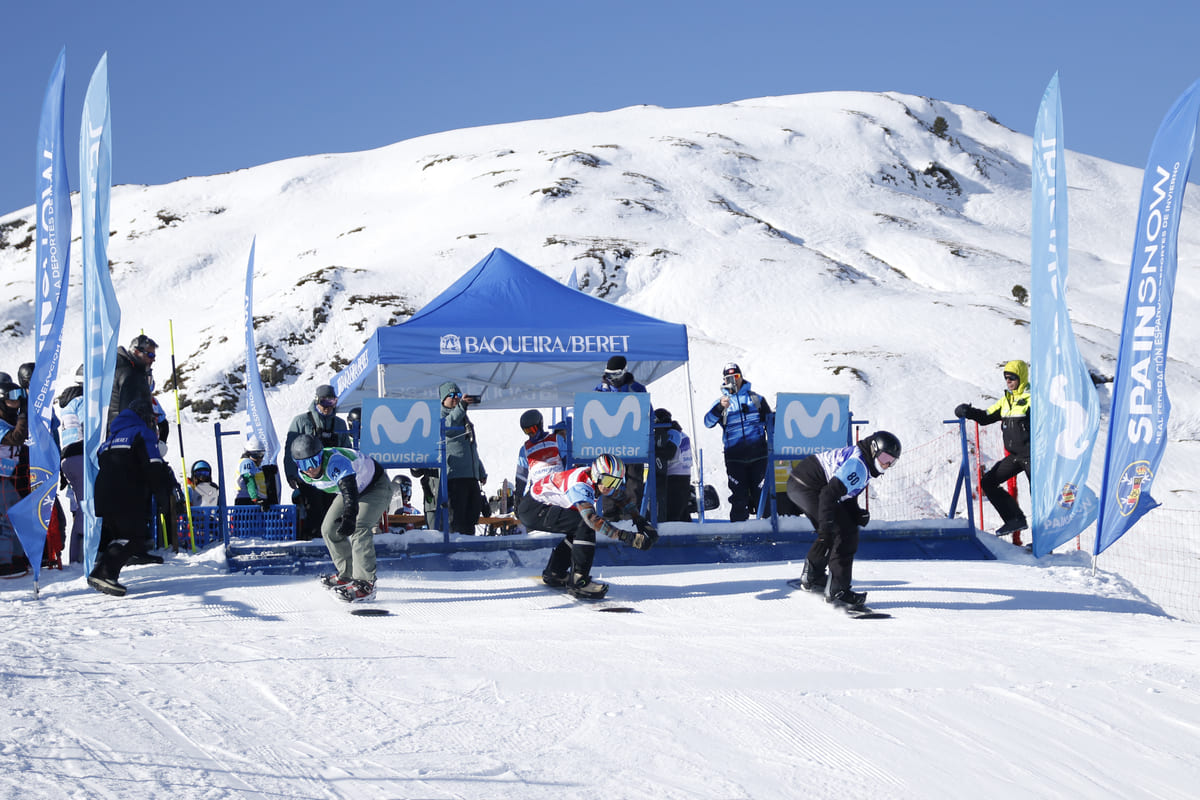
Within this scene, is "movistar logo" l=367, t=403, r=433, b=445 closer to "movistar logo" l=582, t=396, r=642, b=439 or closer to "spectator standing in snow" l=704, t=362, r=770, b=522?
"movistar logo" l=582, t=396, r=642, b=439

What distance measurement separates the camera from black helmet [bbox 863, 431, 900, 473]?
7.07 meters

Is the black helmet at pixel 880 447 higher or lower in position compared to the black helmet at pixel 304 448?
lower

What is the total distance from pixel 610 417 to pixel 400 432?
69.4 inches

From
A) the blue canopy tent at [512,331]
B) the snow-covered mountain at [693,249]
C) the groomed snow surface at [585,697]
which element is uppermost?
the snow-covered mountain at [693,249]

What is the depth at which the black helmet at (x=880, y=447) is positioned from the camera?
23.2 ft

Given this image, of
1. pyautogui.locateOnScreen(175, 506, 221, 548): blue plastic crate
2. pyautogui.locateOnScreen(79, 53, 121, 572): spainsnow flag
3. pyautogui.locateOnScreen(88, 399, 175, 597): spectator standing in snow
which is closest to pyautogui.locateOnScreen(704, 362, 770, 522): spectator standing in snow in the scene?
pyautogui.locateOnScreen(175, 506, 221, 548): blue plastic crate

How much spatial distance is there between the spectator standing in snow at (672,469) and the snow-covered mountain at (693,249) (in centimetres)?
1129

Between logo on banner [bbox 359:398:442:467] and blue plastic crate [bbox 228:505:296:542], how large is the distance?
1094mm

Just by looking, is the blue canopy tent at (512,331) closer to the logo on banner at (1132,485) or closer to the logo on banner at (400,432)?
the logo on banner at (400,432)

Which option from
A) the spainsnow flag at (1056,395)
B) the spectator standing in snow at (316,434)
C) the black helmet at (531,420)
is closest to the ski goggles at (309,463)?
the spectator standing in snow at (316,434)

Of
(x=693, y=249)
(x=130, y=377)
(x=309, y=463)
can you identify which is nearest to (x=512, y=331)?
(x=130, y=377)

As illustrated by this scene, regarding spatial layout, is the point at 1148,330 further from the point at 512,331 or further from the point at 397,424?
the point at 397,424

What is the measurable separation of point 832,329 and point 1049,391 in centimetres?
2337

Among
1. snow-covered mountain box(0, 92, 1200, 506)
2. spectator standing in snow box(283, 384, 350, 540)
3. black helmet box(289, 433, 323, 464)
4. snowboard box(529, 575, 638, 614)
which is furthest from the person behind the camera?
snow-covered mountain box(0, 92, 1200, 506)
